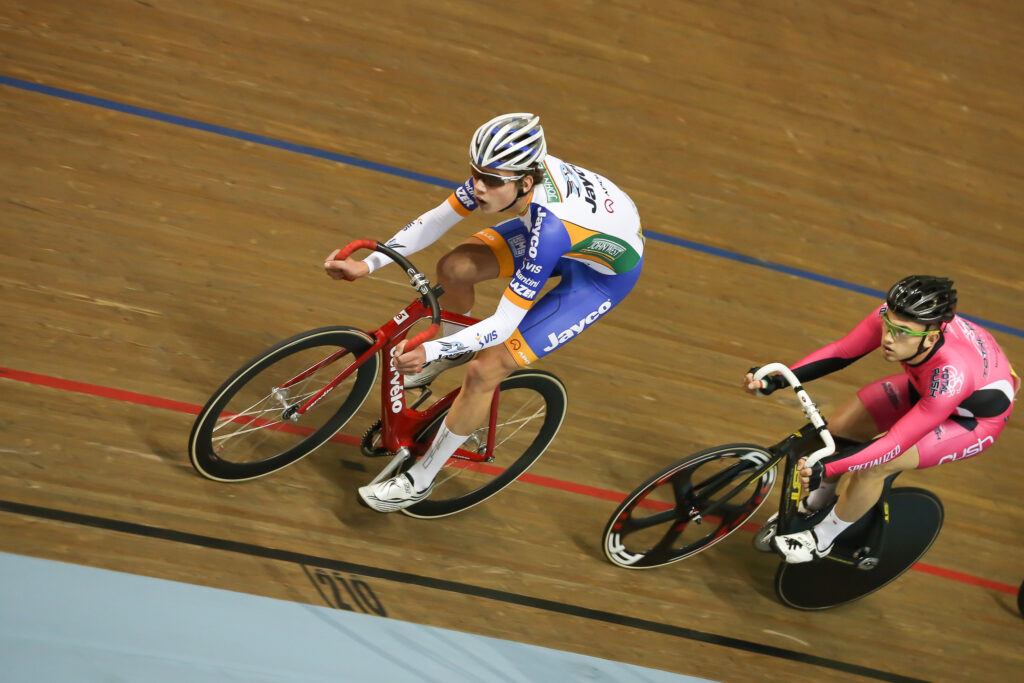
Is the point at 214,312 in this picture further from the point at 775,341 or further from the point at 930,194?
the point at 930,194

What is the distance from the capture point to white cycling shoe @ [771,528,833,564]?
334cm

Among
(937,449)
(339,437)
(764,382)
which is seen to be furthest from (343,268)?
(937,449)

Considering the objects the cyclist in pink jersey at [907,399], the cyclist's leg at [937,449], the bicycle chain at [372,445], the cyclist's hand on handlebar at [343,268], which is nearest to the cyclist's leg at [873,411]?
the cyclist in pink jersey at [907,399]

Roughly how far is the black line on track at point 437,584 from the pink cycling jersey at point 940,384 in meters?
0.83

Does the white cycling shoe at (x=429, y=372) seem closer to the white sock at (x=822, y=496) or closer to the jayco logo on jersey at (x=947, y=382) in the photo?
the white sock at (x=822, y=496)

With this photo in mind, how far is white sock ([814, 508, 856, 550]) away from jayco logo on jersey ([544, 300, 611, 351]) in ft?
3.85

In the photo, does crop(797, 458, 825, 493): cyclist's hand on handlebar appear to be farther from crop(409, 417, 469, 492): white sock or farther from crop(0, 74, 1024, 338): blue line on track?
crop(0, 74, 1024, 338): blue line on track

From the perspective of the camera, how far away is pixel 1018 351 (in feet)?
16.5

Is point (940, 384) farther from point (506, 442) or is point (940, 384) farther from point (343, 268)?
point (343, 268)

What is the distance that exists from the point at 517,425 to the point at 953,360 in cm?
157

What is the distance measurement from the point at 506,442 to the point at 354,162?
1.78 metres

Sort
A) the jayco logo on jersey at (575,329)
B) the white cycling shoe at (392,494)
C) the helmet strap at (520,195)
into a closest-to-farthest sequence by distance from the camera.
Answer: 1. the helmet strap at (520,195)
2. the jayco logo on jersey at (575,329)
3. the white cycling shoe at (392,494)

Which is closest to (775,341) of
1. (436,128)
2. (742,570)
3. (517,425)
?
(742,570)

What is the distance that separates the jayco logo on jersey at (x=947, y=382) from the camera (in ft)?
9.59
